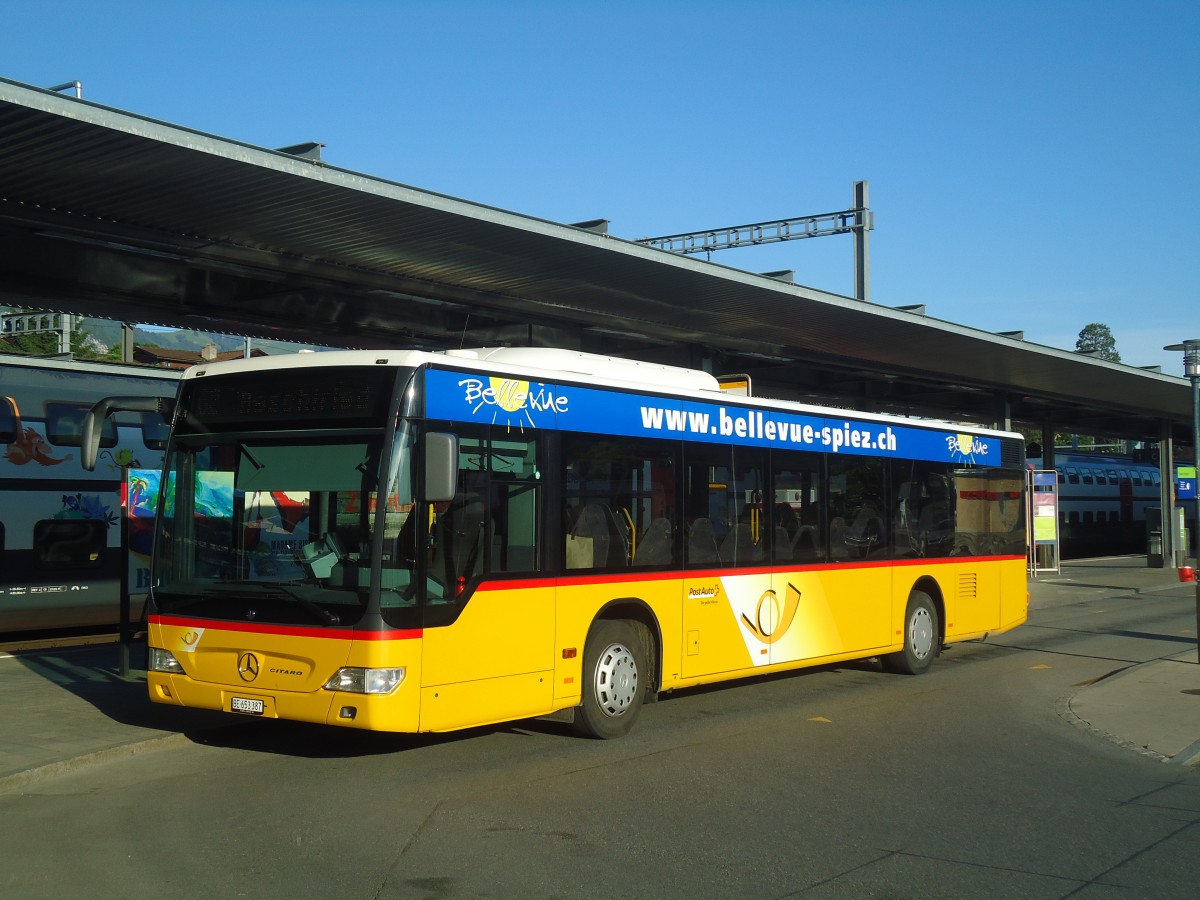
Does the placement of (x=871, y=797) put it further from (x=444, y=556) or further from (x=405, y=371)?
(x=405, y=371)

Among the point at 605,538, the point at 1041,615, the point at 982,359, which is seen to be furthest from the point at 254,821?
the point at 982,359

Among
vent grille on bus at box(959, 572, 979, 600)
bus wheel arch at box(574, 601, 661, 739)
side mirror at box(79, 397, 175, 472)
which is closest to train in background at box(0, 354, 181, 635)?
side mirror at box(79, 397, 175, 472)

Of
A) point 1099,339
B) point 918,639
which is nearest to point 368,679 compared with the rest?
point 918,639

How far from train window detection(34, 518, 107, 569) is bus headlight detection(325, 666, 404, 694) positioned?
1083cm

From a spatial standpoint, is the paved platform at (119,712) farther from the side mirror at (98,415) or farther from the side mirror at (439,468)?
the side mirror at (439,468)

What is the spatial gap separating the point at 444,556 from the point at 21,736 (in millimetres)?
4037

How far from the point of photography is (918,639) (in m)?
14.8

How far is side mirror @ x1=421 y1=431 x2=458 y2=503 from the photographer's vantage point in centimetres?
817

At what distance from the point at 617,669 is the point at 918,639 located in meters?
5.98

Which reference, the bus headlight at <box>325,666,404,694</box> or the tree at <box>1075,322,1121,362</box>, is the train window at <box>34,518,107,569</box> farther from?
the tree at <box>1075,322,1121,362</box>

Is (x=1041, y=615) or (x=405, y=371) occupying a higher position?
(x=405, y=371)

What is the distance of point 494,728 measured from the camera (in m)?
10.7

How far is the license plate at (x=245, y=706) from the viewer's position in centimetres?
854

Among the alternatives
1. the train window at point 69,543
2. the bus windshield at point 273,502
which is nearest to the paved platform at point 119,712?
the bus windshield at point 273,502
